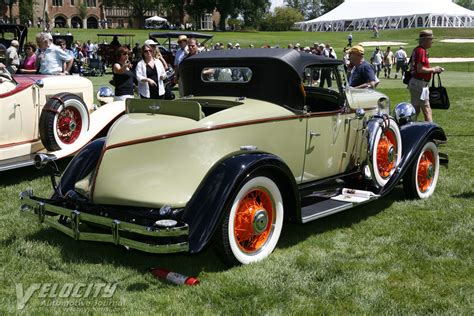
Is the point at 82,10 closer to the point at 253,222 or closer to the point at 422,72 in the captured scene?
the point at 422,72

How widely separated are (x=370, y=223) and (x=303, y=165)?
1044mm

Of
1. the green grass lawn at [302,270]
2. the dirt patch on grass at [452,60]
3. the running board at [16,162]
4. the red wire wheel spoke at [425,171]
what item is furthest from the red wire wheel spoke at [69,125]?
the dirt patch on grass at [452,60]

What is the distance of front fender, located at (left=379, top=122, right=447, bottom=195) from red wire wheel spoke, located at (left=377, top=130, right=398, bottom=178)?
0.27 feet

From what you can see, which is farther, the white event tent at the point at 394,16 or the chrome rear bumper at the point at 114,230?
the white event tent at the point at 394,16

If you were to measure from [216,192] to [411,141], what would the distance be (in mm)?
2914

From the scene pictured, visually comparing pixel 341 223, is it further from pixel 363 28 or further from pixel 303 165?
pixel 363 28

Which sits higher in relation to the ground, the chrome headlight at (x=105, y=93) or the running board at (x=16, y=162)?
the chrome headlight at (x=105, y=93)

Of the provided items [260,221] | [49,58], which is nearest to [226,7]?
[49,58]

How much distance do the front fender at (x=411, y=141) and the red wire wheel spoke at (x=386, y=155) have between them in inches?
3.2

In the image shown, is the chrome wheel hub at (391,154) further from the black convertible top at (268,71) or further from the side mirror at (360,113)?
the black convertible top at (268,71)

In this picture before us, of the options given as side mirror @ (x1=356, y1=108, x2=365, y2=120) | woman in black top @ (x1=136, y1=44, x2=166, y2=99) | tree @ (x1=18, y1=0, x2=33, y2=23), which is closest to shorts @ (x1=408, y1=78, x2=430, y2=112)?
side mirror @ (x1=356, y1=108, x2=365, y2=120)

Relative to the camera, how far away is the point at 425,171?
6191mm

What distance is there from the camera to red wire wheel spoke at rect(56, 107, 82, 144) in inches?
289

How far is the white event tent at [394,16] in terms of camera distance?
7800 cm
